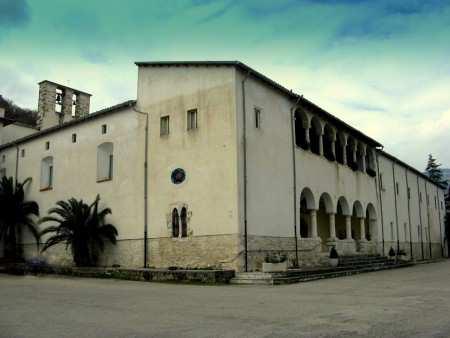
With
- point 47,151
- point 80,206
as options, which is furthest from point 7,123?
point 80,206

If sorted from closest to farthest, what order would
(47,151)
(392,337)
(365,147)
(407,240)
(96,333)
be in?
(392,337) < (96,333) < (47,151) < (365,147) < (407,240)

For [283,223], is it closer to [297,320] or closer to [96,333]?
[297,320]

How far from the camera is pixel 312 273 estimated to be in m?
19.1

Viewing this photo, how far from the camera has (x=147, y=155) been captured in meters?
22.6

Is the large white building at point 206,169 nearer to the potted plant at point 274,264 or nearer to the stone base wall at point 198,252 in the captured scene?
the stone base wall at point 198,252

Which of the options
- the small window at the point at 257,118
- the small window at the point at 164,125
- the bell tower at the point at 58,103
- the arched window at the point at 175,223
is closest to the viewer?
the arched window at the point at 175,223

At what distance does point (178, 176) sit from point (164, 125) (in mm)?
2685

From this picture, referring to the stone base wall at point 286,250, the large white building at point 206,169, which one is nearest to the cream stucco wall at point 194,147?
the large white building at point 206,169

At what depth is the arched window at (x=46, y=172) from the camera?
29281 millimetres

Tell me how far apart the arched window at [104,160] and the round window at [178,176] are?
534 cm

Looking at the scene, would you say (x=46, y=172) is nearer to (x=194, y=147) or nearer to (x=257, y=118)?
(x=194, y=147)

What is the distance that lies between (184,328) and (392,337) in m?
3.23

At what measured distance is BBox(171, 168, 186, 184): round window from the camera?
21.0 metres

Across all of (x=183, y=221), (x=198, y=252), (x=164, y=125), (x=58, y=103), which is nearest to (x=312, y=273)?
(x=198, y=252)
